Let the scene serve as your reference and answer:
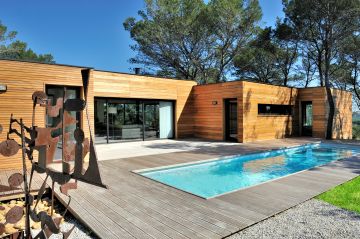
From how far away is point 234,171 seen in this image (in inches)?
299

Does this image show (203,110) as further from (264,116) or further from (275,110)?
(275,110)

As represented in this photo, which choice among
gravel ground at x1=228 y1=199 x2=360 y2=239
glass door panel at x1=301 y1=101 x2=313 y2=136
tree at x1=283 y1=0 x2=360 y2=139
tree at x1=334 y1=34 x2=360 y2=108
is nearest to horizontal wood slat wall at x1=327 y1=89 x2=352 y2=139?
tree at x1=283 y1=0 x2=360 y2=139

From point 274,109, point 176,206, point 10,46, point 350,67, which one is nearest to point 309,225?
point 176,206

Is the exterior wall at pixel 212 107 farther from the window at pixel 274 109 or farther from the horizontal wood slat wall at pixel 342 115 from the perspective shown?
the horizontal wood slat wall at pixel 342 115

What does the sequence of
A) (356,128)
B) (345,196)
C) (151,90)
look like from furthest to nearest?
(356,128)
(151,90)
(345,196)

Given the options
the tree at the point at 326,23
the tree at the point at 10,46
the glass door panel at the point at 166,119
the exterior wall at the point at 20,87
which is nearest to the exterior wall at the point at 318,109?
the tree at the point at 326,23

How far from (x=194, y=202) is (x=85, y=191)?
191cm

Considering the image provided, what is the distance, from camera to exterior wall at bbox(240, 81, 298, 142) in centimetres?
1209

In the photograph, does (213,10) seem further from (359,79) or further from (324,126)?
(359,79)

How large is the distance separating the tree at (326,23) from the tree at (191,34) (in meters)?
2.99

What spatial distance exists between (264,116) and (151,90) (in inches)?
217

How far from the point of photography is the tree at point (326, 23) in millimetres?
13241

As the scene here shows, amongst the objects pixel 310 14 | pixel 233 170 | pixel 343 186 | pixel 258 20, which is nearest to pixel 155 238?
pixel 343 186

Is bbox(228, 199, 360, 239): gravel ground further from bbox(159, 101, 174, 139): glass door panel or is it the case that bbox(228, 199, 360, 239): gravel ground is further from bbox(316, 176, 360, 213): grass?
bbox(159, 101, 174, 139): glass door panel
